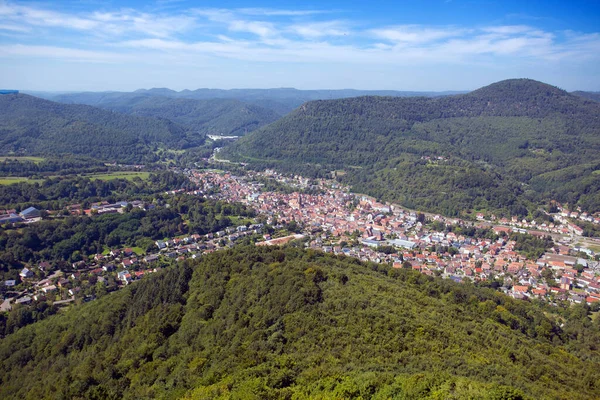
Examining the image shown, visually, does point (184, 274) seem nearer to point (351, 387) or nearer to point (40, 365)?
point (40, 365)

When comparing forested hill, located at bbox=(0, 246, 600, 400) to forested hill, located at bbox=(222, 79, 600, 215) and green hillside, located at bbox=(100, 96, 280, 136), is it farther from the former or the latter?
green hillside, located at bbox=(100, 96, 280, 136)

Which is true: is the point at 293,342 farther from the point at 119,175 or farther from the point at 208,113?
the point at 208,113

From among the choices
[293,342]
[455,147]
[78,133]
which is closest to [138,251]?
[293,342]

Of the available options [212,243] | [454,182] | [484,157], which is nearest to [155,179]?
[212,243]

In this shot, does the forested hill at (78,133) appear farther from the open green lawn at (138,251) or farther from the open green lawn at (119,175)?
the open green lawn at (138,251)

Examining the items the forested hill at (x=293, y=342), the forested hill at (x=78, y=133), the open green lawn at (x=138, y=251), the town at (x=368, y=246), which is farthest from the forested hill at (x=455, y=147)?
the open green lawn at (x=138, y=251)

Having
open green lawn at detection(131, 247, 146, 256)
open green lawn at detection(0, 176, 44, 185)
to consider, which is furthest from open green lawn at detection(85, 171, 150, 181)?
open green lawn at detection(131, 247, 146, 256)
